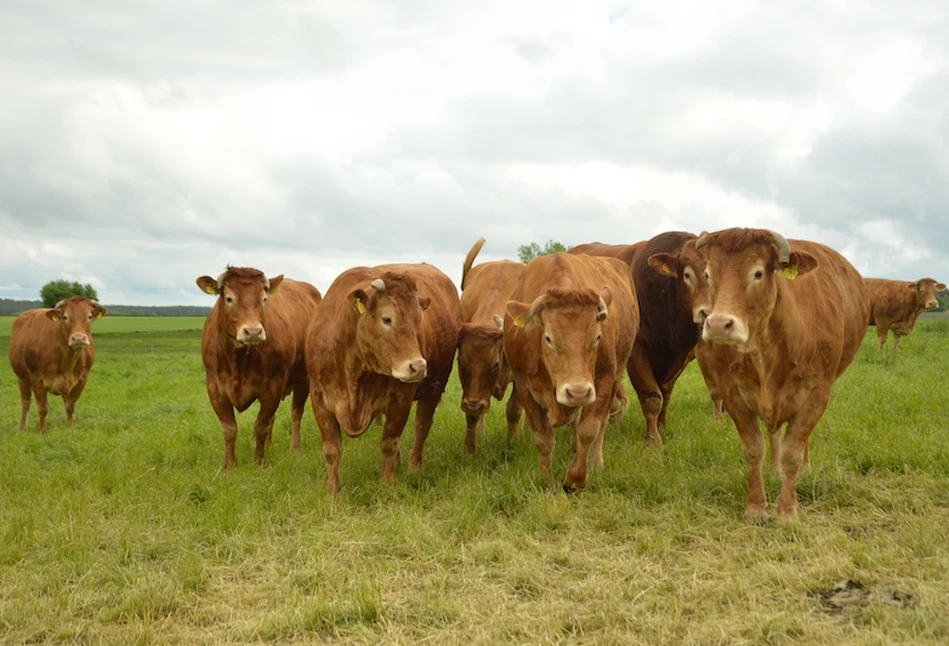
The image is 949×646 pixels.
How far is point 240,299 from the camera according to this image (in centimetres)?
737

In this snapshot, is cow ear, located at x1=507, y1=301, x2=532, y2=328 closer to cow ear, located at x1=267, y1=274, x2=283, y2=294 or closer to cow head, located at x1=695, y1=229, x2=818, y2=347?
cow head, located at x1=695, y1=229, x2=818, y2=347

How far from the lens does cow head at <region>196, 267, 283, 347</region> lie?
7312 mm

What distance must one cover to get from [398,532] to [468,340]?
2.64 meters

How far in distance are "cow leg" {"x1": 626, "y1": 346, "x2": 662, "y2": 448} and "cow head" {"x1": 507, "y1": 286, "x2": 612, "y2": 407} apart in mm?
2434

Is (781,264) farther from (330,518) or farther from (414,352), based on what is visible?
(330,518)

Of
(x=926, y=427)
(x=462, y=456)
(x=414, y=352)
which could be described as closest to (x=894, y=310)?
(x=926, y=427)

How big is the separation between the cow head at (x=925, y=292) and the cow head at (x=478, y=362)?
732 inches

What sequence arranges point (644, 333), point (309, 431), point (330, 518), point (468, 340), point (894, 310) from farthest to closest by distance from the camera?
point (894, 310), point (309, 431), point (644, 333), point (468, 340), point (330, 518)

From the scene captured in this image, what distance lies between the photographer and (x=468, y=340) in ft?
24.8

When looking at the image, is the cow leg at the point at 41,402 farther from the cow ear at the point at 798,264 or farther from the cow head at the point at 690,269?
the cow ear at the point at 798,264

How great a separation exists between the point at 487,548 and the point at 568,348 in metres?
1.64

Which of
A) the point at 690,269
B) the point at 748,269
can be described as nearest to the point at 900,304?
the point at 690,269

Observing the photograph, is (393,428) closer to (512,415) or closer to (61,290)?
(512,415)

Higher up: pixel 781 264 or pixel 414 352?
pixel 781 264
